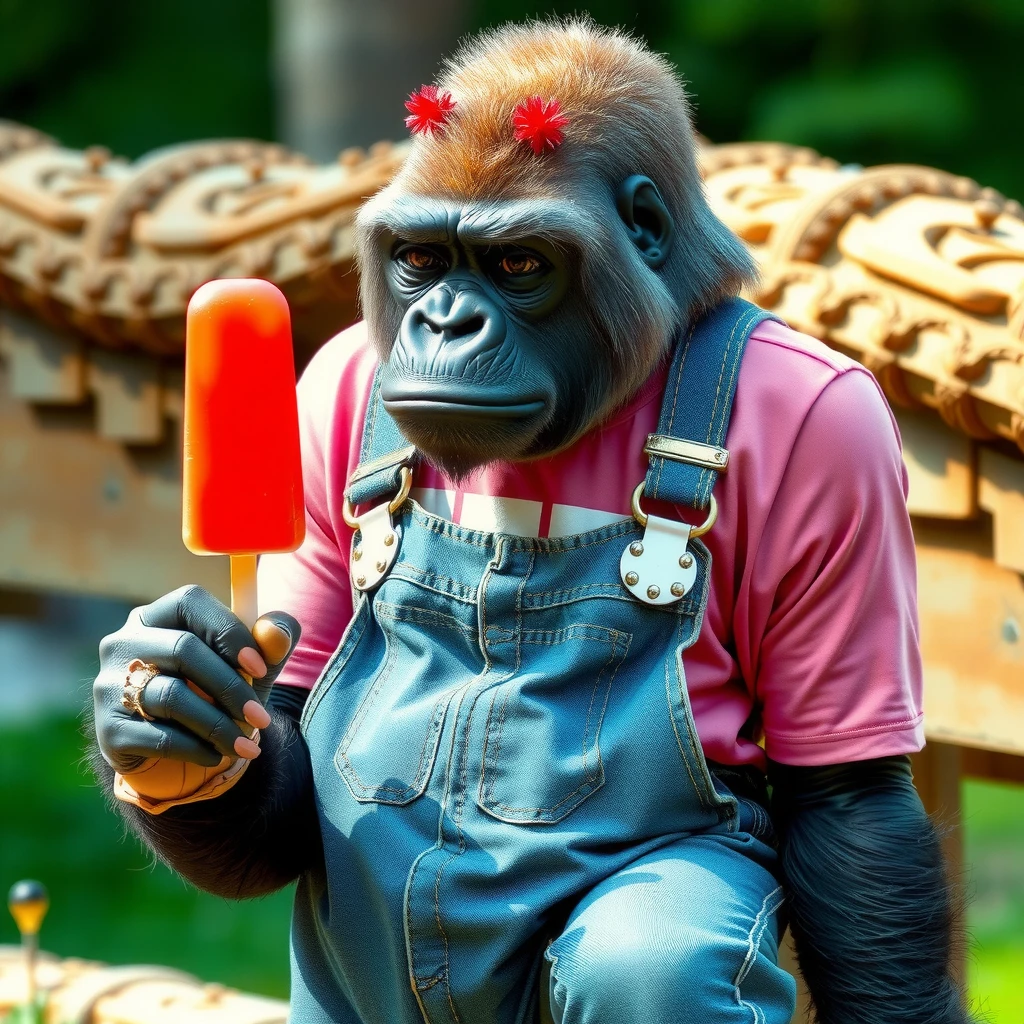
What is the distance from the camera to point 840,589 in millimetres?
1722

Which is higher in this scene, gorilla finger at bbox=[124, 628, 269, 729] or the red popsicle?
the red popsicle

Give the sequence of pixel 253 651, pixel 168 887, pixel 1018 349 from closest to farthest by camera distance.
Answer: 1. pixel 253 651
2. pixel 1018 349
3. pixel 168 887

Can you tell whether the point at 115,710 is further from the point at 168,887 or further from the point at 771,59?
the point at 771,59

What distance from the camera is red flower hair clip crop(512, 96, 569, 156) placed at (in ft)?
5.55

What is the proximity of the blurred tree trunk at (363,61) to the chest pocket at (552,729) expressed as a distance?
400 centimetres

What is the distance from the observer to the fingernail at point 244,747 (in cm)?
162

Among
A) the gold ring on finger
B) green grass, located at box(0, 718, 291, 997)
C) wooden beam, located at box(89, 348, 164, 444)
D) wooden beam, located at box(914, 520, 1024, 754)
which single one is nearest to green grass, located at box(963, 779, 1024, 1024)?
wooden beam, located at box(914, 520, 1024, 754)

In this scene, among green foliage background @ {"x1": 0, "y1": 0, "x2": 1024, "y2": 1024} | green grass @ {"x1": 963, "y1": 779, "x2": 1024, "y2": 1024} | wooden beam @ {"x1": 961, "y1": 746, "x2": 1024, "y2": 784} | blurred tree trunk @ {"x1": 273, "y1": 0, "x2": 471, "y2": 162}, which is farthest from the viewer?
green foliage background @ {"x1": 0, "y1": 0, "x2": 1024, "y2": 1024}

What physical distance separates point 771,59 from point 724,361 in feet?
21.8

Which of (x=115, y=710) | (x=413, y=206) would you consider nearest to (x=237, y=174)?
(x=413, y=206)

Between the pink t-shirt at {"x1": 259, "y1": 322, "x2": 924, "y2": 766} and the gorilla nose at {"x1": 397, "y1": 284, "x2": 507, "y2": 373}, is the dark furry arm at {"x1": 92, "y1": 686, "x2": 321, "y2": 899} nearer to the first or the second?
the pink t-shirt at {"x1": 259, "y1": 322, "x2": 924, "y2": 766}

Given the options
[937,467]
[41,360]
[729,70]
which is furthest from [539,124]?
[729,70]

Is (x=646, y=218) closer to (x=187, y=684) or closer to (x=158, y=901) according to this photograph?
(x=187, y=684)

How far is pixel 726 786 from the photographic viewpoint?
1.76 metres
